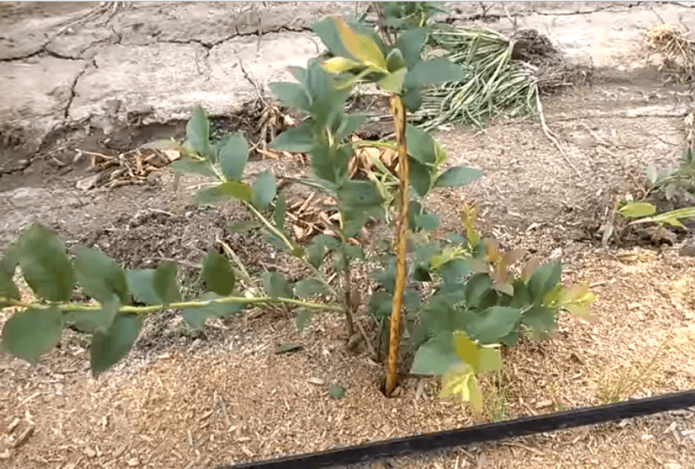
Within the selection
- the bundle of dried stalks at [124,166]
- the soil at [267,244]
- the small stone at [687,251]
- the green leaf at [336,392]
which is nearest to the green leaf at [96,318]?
the soil at [267,244]

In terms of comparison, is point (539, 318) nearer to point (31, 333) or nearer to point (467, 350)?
point (467, 350)

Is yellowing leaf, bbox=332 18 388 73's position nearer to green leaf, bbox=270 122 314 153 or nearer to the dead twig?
green leaf, bbox=270 122 314 153

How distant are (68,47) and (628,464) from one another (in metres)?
1.93

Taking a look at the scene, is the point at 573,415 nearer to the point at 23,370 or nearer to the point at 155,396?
the point at 155,396

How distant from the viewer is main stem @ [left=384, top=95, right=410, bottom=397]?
40.4 inches

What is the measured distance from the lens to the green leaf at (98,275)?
3.32ft

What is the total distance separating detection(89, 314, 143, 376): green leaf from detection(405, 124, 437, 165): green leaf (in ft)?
1.45

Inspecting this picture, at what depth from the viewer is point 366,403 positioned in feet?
4.52

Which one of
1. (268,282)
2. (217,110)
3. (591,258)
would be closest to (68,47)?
(217,110)

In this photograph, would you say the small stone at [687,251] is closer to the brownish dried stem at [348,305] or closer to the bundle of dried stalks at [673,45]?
the brownish dried stem at [348,305]

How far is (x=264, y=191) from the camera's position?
4.14 feet

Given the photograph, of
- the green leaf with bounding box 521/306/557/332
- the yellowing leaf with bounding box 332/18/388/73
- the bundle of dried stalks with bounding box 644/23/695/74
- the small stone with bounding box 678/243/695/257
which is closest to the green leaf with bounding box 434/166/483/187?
the green leaf with bounding box 521/306/557/332

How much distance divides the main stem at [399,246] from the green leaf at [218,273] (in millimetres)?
242

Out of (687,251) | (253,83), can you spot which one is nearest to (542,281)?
(687,251)
